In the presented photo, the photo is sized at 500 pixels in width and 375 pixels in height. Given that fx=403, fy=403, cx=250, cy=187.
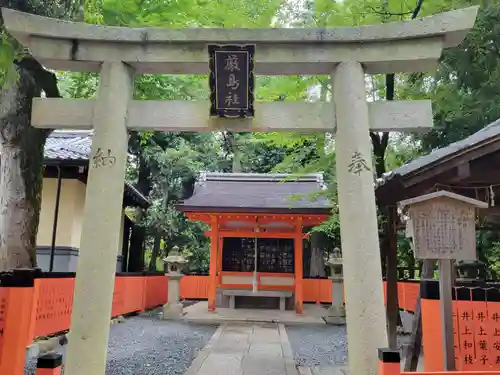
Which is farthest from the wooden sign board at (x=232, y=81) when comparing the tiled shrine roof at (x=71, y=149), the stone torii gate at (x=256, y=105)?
the tiled shrine roof at (x=71, y=149)

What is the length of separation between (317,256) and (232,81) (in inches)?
620

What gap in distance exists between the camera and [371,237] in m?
4.24

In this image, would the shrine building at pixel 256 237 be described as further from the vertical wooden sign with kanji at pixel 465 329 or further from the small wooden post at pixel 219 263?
the vertical wooden sign with kanji at pixel 465 329

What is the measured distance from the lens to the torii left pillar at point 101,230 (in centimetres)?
409

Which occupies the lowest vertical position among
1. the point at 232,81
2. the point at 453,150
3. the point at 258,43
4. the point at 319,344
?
the point at 319,344

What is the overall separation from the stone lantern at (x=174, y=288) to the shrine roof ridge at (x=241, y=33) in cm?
939

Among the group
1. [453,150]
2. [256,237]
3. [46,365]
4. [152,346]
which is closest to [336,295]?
[256,237]

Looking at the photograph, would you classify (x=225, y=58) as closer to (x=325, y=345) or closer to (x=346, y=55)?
(x=346, y=55)

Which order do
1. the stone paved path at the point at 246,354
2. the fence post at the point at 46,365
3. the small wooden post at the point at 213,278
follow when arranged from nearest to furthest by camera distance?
the fence post at the point at 46,365 < the stone paved path at the point at 246,354 < the small wooden post at the point at 213,278

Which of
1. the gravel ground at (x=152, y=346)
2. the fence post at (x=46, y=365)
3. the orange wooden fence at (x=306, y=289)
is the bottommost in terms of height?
the gravel ground at (x=152, y=346)

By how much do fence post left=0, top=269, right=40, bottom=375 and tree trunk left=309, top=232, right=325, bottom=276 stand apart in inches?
605

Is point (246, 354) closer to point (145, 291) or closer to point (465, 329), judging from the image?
point (465, 329)

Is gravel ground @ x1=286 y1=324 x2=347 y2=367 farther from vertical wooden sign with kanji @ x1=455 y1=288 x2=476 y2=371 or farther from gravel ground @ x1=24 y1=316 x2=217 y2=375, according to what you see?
vertical wooden sign with kanji @ x1=455 y1=288 x2=476 y2=371

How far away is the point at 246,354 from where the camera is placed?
771 centimetres
